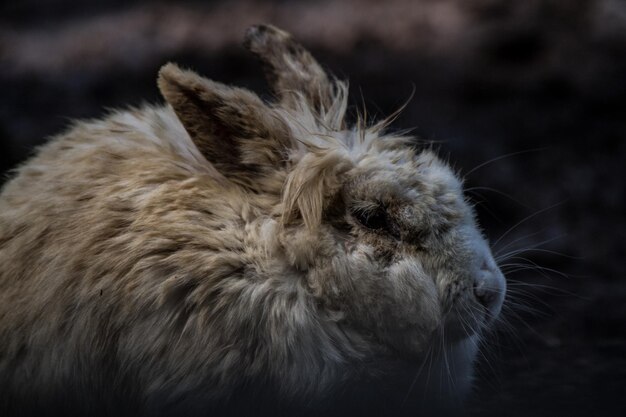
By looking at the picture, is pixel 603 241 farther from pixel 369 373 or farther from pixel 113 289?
pixel 113 289

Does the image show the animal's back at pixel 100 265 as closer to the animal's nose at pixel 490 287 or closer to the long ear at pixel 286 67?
the long ear at pixel 286 67

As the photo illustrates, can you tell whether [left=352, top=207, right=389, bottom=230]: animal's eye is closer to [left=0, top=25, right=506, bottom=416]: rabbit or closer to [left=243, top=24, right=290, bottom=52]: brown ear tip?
[left=0, top=25, right=506, bottom=416]: rabbit

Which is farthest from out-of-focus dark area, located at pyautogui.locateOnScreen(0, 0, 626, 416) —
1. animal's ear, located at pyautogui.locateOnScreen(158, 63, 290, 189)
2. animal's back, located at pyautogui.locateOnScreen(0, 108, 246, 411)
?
animal's back, located at pyautogui.locateOnScreen(0, 108, 246, 411)

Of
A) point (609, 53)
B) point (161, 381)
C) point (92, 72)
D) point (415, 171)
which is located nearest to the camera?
point (161, 381)

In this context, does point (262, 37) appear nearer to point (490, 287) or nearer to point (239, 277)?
point (239, 277)

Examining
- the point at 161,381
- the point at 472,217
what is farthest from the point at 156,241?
the point at 472,217

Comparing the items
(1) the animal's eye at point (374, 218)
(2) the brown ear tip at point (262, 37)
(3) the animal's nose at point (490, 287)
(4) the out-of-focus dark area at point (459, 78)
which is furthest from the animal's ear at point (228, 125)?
(4) the out-of-focus dark area at point (459, 78)

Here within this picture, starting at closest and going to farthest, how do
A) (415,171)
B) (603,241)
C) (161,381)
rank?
(161,381), (415,171), (603,241)
